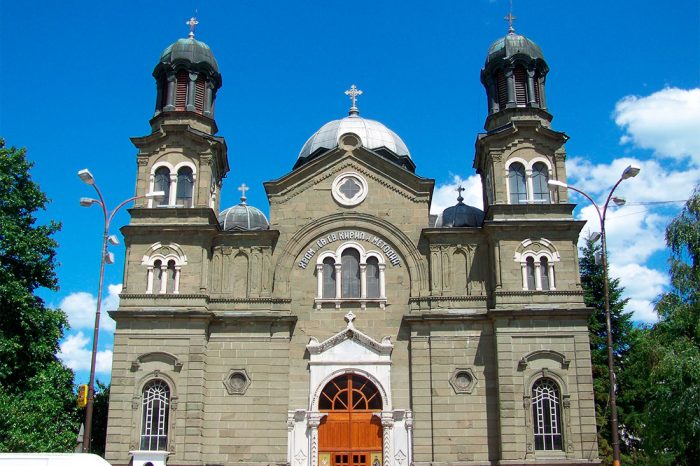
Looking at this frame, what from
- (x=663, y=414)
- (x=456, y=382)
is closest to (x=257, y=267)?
(x=456, y=382)

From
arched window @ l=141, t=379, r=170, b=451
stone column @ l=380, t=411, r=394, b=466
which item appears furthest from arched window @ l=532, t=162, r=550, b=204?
arched window @ l=141, t=379, r=170, b=451

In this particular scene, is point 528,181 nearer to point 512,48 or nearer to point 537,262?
point 537,262

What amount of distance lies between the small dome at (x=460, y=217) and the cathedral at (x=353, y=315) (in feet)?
0.26

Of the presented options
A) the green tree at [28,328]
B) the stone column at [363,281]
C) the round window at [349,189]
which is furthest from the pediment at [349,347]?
the green tree at [28,328]

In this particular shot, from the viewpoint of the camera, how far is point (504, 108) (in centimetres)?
3166

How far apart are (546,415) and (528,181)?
9066 millimetres

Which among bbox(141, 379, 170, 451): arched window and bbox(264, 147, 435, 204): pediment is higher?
bbox(264, 147, 435, 204): pediment

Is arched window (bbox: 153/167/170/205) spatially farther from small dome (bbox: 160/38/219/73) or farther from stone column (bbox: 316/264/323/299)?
stone column (bbox: 316/264/323/299)

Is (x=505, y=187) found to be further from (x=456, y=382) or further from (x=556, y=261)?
(x=456, y=382)

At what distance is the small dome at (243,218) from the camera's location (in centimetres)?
3072

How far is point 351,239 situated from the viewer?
1180 inches

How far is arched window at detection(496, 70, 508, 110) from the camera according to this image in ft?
105

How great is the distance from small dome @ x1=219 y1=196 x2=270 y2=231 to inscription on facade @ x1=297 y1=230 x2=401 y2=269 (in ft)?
6.84

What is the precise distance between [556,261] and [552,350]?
340 centimetres
